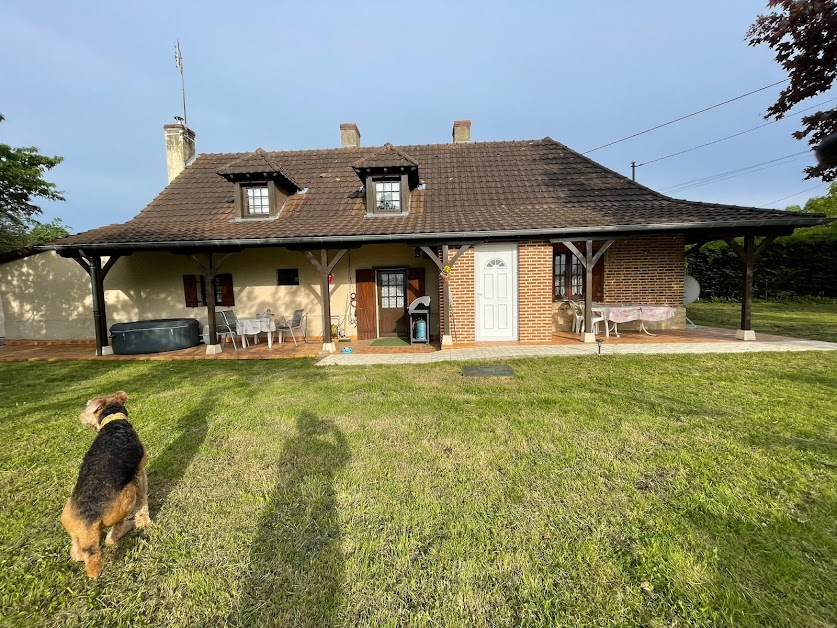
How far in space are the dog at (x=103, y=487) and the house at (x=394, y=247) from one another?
254 inches

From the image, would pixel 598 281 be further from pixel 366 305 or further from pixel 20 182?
pixel 20 182

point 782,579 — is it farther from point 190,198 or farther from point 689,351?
point 190,198

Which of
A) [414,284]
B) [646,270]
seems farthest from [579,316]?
[414,284]

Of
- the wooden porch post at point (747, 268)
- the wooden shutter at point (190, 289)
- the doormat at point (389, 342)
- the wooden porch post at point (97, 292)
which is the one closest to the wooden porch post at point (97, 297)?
the wooden porch post at point (97, 292)

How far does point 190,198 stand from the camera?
11555 mm

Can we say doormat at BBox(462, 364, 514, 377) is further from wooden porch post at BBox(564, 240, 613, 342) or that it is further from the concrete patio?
wooden porch post at BBox(564, 240, 613, 342)

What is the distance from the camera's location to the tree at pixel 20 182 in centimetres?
1684

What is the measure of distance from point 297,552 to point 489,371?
4.61 metres

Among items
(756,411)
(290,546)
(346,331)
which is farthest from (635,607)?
(346,331)

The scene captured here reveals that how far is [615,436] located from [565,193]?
8446mm

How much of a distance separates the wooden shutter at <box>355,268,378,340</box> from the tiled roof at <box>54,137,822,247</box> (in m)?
1.75

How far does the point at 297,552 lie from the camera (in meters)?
2.26

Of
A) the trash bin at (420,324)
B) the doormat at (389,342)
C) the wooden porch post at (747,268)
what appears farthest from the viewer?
the doormat at (389,342)

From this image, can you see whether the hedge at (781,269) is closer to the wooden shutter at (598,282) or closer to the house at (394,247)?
the house at (394,247)
